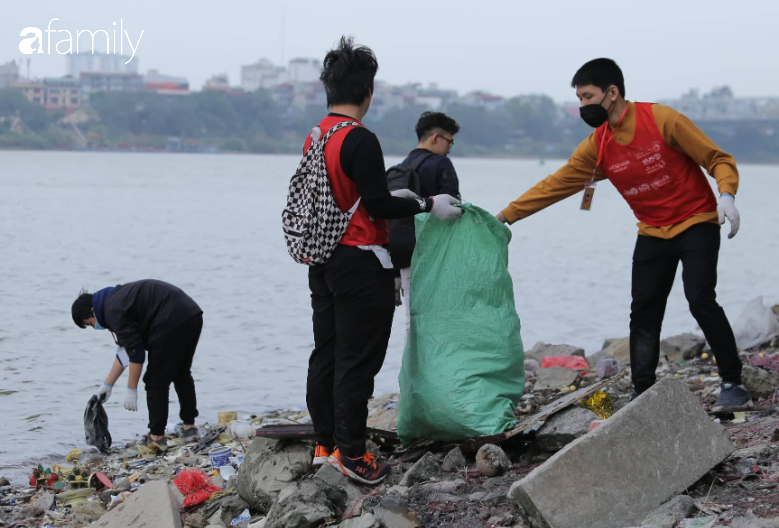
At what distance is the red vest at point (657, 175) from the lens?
13.6ft

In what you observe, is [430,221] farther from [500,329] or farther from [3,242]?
[3,242]

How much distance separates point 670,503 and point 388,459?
1.41 meters

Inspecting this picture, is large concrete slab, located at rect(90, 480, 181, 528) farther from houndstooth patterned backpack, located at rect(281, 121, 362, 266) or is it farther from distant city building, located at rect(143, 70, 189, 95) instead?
distant city building, located at rect(143, 70, 189, 95)

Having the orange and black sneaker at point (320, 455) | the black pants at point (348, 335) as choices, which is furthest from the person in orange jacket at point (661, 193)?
the orange and black sneaker at point (320, 455)

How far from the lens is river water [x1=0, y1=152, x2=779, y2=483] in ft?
26.4

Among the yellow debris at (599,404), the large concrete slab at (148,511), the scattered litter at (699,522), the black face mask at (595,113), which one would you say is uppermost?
the black face mask at (595,113)

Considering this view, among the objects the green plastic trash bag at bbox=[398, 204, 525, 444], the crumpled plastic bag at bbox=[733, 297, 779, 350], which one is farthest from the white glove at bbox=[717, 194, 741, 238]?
the crumpled plastic bag at bbox=[733, 297, 779, 350]

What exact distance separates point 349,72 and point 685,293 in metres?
1.76

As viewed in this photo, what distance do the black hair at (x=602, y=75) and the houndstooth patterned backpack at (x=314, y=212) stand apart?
1.26 metres

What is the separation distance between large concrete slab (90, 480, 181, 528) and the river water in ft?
7.25

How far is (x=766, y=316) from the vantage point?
6.84 meters

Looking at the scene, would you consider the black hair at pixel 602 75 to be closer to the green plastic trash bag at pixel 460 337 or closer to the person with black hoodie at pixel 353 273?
the green plastic trash bag at pixel 460 337

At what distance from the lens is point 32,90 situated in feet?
279

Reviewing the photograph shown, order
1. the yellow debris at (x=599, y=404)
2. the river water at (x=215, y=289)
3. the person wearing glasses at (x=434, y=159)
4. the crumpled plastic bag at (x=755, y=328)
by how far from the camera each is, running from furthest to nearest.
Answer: the river water at (x=215, y=289), the crumpled plastic bag at (x=755, y=328), the person wearing glasses at (x=434, y=159), the yellow debris at (x=599, y=404)
